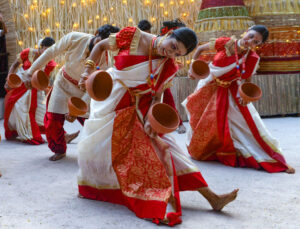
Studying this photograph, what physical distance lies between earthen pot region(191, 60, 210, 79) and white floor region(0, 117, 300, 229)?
849mm

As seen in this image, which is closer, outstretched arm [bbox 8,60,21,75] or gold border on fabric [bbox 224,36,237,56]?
gold border on fabric [bbox 224,36,237,56]

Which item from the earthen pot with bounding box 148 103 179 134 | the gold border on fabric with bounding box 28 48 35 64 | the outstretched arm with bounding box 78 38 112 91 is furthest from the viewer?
the gold border on fabric with bounding box 28 48 35 64

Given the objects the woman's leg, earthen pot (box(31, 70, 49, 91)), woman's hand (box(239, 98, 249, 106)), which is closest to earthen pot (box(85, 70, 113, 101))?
the woman's leg

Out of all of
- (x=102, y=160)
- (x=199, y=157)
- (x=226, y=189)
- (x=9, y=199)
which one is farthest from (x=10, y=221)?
(x=199, y=157)

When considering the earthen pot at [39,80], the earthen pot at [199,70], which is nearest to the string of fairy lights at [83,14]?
the earthen pot at [199,70]

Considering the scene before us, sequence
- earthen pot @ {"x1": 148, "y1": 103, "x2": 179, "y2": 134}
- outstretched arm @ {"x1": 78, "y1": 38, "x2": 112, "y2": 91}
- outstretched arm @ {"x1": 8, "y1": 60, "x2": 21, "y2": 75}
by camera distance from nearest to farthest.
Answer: earthen pot @ {"x1": 148, "y1": 103, "x2": 179, "y2": 134} < outstretched arm @ {"x1": 78, "y1": 38, "x2": 112, "y2": 91} < outstretched arm @ {"x1": 8, "y1": 60, "x2": 21, "y2": 75}

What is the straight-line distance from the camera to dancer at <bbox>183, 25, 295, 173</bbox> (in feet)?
12.0

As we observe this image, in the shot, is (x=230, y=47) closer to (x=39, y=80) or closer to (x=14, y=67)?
(x=39, y=80)

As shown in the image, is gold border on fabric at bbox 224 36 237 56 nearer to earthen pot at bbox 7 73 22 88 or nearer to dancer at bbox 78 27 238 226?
dancer at bbox 78 27 238 226

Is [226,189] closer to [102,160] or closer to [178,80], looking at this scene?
[102,160]

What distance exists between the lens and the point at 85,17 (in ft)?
23.2

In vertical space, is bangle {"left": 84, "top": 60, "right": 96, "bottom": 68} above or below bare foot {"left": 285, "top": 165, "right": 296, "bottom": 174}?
above

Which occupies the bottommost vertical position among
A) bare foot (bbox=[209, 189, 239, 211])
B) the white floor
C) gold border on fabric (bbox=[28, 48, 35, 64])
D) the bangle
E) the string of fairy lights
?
the white floor

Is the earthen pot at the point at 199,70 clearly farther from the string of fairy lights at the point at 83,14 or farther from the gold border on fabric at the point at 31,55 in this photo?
the string of fairy lights at the point at 83,14
